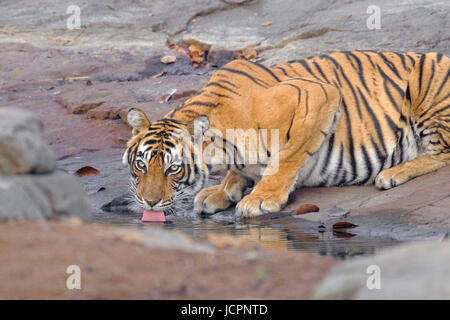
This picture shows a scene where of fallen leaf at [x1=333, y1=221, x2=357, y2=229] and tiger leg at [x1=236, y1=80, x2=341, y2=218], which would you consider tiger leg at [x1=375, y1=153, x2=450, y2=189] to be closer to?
tiger leg at [x1=236, y1=80, x2=341, y2=218]

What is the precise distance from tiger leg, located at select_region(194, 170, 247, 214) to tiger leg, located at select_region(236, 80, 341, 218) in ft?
1.07

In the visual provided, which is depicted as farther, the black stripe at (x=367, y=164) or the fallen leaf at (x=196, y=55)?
→ the fallen leaf at (x=196, y=55)

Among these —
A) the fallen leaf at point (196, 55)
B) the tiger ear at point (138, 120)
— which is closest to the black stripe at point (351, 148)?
the tiger ear at point (138, 120)

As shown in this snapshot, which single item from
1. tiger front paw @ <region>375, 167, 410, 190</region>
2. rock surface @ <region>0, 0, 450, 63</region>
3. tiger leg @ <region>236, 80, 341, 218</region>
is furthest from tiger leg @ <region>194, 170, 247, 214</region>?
rock surface @ <region>0, 0, 450, 63</region>

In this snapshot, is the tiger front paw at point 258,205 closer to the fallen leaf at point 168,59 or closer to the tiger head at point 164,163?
the tiger head at point 164,163

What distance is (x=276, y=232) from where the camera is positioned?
525 cm

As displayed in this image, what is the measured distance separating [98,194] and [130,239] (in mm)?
3480

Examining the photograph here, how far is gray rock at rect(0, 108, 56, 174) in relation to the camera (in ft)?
10.4

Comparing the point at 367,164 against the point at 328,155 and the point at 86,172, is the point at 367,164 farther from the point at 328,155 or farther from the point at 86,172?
the point at 86,172

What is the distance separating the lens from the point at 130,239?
3.14 meters

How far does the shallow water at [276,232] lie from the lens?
4547mm

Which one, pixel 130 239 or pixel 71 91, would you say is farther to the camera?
pixel 71 91
